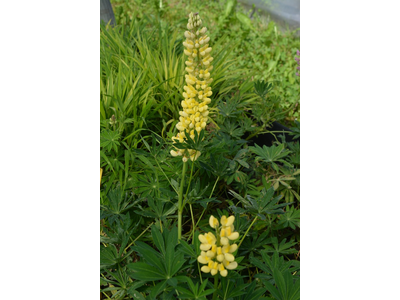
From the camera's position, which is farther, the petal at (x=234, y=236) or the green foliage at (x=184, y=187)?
the green foliage at (x=184, y=187)

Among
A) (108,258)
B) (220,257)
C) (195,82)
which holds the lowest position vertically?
(108,258)

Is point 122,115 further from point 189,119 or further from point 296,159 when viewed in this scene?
point 296,159

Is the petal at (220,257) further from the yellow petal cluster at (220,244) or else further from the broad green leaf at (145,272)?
the broad green leaf at (145,272)

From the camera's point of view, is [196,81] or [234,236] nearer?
[234,236]

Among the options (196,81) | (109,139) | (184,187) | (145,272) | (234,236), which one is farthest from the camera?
(109,139)

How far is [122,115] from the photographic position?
1407mm

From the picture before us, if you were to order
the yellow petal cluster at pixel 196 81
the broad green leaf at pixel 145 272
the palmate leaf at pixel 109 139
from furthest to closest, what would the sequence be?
1. the palmate leaf at pixel 109 139
2. the yellow petal cluster at pixel 196 81
3. the broad green leaf at pixel 145 272

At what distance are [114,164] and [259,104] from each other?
0.87 metres

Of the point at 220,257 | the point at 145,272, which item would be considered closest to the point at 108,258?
the point at 145,272

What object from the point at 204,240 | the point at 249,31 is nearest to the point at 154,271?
the point at 204,240

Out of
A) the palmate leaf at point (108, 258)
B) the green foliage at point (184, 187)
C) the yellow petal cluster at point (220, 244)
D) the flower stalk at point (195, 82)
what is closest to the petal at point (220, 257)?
the yellow petal cluster at point (220, 244)

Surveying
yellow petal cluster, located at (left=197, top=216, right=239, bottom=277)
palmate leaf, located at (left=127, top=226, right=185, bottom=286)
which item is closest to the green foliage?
palmate leaf, located at (left=127, top=226, right=185, bottom=286)

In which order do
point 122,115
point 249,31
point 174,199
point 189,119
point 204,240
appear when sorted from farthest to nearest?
point 249,31 < point 122,115 < point 174,199 < point 189,119 < point 204,240

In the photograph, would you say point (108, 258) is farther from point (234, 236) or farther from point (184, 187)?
point (234, 236)
